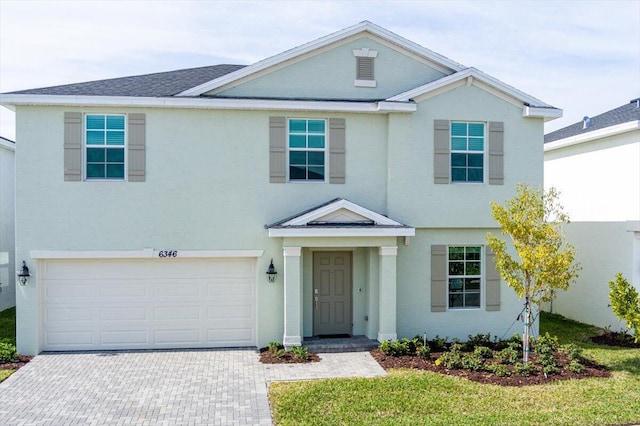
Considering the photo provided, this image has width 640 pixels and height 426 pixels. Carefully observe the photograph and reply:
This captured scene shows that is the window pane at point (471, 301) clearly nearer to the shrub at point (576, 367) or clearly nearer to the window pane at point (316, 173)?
the shrub at point (576, 367)

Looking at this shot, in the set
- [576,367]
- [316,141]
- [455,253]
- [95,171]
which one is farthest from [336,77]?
[576,367]

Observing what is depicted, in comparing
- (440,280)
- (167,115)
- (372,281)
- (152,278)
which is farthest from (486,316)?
(167,115)

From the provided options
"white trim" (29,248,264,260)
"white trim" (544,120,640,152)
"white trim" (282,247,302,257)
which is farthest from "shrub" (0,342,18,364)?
"white trim" (544,120,640,152)

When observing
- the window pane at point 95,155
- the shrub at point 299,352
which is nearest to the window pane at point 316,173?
the shrub at point 299,352

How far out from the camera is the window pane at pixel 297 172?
515 inches

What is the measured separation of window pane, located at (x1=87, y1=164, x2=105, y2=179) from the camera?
Result: 12508 millimetres

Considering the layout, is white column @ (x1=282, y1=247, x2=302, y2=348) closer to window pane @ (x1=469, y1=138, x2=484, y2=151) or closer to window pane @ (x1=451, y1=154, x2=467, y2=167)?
window pane @ (x1=451, y1=154, x2=467, y2=167)

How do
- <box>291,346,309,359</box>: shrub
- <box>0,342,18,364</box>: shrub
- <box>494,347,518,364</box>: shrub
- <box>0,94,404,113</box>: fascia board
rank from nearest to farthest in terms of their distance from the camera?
<box>494,347,518,364</box>: shrub, <box>0,342,18,364</box>: shrub, <box>291,346,309,359</box>: shrub, <box>0,94,404,113</box>: fascia board

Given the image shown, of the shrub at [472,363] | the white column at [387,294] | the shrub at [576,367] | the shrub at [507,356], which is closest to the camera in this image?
the shrub at [576,367]

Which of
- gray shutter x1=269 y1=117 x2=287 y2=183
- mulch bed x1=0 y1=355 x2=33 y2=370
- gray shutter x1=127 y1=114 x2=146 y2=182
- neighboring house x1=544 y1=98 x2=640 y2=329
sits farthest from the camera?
neighboring house x1=544 y1=98 x2=640 y2=329

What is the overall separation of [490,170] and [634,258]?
14.8 feet

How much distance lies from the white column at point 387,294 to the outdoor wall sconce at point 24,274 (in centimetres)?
799

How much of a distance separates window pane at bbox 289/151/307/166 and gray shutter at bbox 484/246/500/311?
197 inches

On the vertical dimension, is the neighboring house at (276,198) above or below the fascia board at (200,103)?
below
